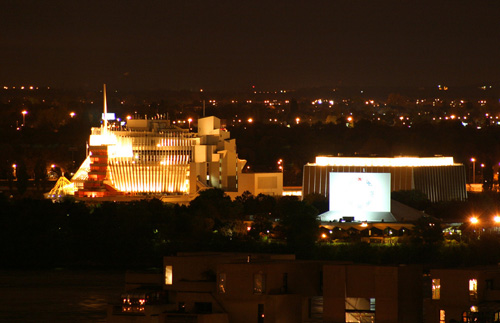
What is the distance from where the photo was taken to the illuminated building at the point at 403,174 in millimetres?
62344

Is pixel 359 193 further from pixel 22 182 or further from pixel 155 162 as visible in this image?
pixel 22 182

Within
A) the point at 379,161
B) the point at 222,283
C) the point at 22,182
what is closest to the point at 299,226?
the point at 379,161

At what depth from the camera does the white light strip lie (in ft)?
205

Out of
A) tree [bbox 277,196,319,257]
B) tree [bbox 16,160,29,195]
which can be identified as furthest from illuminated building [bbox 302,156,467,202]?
tree [bbox 16,160,29,195]

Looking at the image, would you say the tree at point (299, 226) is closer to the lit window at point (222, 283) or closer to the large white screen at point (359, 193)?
the large white screen at point (359, 193)

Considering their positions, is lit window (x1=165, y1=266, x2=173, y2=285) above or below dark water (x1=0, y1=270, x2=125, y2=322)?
above

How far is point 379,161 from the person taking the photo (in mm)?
62812

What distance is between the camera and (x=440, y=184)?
207 feet

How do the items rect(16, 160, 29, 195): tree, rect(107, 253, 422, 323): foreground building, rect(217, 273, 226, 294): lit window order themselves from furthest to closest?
rect(16, 160, 29, 195): tree < rect(217, 273, 226, 294): lit window < rect(107, 253, 422, 323): foreground building

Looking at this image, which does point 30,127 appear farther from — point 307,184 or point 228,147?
point 307,184

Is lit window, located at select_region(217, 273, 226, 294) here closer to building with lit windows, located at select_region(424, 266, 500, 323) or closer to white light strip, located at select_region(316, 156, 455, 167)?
building with lit windows, located at select_region(424, 266, 500, 323)

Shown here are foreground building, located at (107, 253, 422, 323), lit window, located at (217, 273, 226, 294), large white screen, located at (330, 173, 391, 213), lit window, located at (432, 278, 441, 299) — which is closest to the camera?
foreground building, located at (107, 253, 422, 323)

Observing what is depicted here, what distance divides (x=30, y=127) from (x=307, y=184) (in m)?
31.1

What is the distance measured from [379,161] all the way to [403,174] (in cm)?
127
